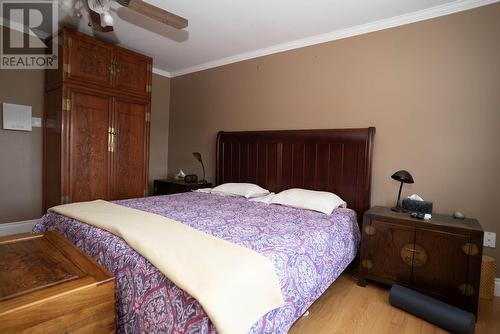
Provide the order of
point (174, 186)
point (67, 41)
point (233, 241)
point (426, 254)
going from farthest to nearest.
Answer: point (174, 186) → point (67, 41) → point (426, 254) → point (233, 241)

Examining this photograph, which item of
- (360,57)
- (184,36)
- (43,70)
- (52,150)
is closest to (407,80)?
(360,57)

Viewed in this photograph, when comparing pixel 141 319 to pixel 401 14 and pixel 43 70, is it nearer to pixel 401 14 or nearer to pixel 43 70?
pixel 401 14

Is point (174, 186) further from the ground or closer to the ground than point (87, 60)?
closer to the ground

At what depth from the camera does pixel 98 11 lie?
1.68 meters

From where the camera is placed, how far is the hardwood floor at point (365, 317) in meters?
1.68

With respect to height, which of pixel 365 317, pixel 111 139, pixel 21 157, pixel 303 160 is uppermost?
pixel 111 139

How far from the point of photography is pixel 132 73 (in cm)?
340

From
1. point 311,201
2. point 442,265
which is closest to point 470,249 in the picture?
point 442,265

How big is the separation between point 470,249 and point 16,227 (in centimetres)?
441

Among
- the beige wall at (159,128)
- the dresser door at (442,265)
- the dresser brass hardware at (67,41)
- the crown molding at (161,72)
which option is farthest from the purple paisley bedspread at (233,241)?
the crown molding at (161,72)

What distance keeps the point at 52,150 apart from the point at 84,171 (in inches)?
17.7

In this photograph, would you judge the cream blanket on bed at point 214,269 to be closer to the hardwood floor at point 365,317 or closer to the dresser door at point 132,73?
the hardwood floor at point 365,317

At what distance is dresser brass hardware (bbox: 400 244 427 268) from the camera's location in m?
1.97

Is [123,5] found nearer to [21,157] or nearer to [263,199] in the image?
[263,199]
